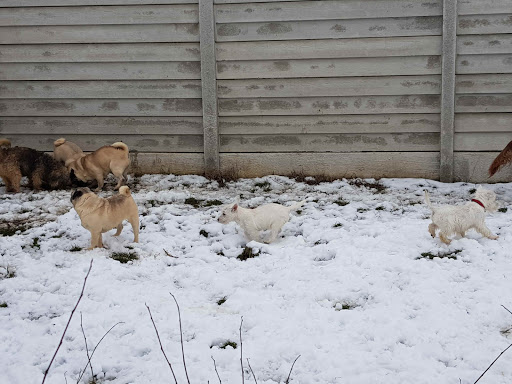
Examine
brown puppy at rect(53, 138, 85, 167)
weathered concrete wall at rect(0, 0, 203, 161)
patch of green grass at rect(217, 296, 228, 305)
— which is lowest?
patch of green grass at rect(217, 296, 228, 305)

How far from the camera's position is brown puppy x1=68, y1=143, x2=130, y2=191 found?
22.2 feet

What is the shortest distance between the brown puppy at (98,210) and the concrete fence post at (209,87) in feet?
8.38

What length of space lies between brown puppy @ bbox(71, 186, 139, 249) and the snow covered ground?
216 millimetres

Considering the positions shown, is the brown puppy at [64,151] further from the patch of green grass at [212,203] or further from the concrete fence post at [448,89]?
the concrete fence post at [448,89]

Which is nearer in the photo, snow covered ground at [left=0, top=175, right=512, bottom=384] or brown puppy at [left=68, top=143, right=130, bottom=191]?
snow covered ground at [left=0, top=175, right=512, bottom=384]

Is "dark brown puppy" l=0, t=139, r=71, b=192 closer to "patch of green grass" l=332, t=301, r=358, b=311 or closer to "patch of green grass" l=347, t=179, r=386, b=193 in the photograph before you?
"patch of green grass" l=347, t=179, r=386, b=193

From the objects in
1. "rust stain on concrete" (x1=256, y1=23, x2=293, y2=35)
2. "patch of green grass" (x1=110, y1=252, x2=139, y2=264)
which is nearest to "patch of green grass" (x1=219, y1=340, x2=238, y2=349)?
"patch of green grass" (x1=110, y1=252, x2=139, y2=264)

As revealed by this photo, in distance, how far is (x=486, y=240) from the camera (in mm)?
5031

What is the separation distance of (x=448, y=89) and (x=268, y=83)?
7.01ft

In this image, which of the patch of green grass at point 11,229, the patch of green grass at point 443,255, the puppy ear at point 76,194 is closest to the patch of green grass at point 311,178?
the patch of green grass at point 443,255

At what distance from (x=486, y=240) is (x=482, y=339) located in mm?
1678

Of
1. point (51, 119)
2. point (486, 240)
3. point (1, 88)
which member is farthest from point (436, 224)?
point (1, 88)

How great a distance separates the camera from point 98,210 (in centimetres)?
490

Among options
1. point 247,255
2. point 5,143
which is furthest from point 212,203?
point 5,143
